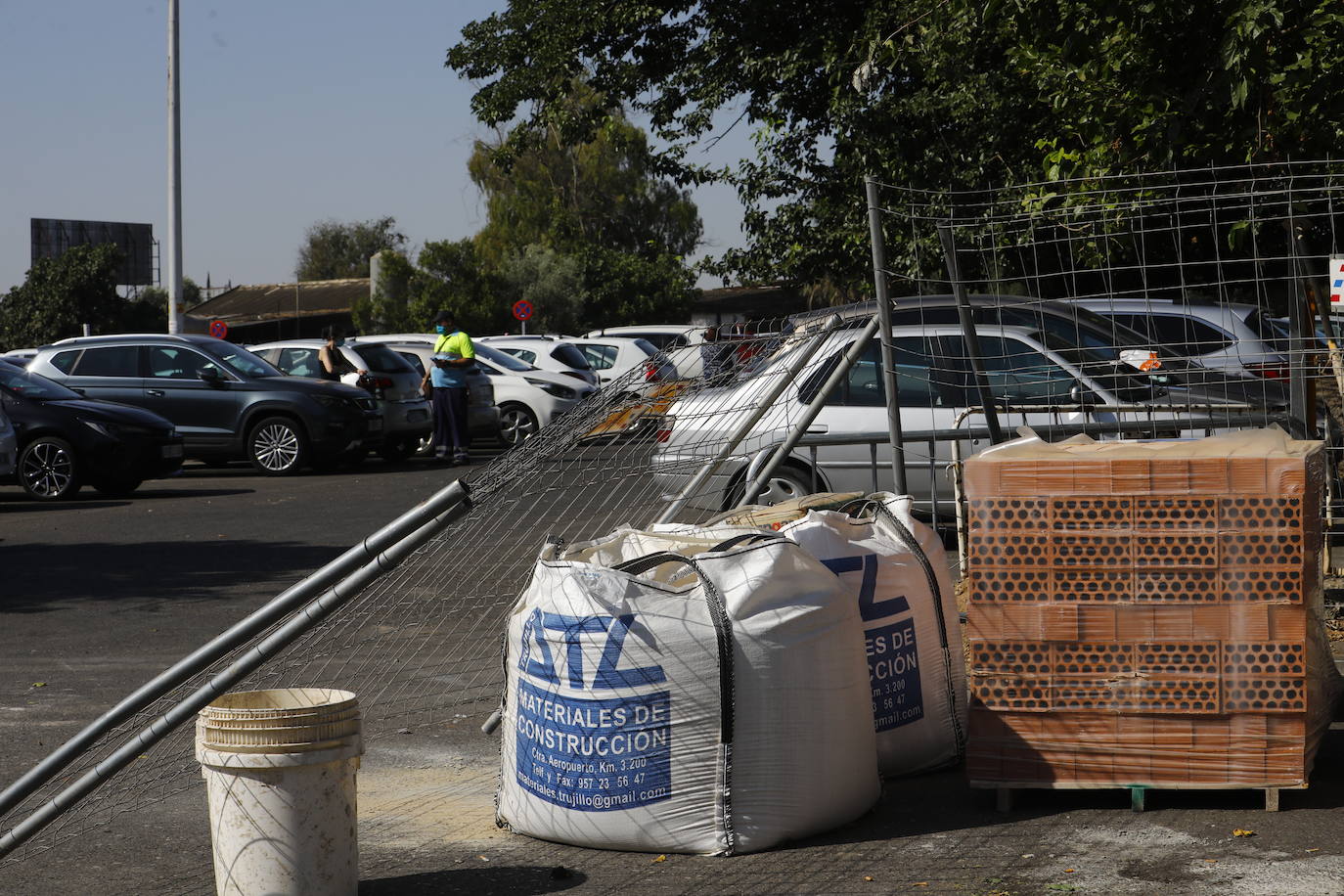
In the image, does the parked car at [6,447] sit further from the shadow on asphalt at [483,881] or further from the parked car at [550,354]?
the shadow on asphalt at [483,881]

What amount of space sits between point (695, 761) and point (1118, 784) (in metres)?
1.34

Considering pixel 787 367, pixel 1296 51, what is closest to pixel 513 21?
pixel 1296 51

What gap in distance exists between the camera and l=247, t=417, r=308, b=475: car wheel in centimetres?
1812

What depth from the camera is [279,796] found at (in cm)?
404

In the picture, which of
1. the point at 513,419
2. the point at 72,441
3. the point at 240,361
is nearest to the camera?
the point at 72,441

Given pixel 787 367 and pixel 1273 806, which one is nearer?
pixel 1273 806

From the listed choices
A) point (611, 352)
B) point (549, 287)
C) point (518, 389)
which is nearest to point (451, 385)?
point (518, 389)

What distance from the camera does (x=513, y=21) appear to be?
19359 millimetres

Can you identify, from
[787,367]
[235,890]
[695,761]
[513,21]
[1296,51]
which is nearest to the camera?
[235,890]

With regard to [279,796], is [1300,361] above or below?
above

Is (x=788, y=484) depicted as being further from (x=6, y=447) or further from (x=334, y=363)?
(x=334, y=363)

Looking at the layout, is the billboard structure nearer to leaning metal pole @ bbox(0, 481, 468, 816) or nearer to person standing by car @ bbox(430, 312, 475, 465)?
person standing by car @ bbox(430, 312, 475, 465)

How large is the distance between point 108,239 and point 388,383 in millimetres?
64905

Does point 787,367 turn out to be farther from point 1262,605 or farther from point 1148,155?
point 1148,155
